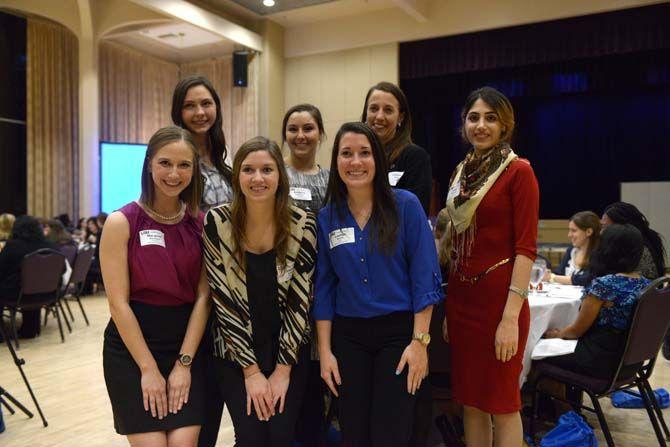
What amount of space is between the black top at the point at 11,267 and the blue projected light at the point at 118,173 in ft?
15.1

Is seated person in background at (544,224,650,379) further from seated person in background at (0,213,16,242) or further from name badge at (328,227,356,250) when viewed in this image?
seated person in background at (0,213,16,242)

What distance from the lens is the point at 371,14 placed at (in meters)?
8.91

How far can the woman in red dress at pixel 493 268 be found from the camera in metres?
1.93

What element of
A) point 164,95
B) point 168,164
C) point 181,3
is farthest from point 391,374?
point 164,95

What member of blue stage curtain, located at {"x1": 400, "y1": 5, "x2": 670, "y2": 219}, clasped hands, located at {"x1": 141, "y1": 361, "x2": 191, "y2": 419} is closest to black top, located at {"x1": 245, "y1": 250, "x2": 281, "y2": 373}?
clasped hands, located at {"x1": 141, "y1": 361, "x2": 191, "y2": 419}

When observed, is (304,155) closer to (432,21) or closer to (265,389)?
(265,389)

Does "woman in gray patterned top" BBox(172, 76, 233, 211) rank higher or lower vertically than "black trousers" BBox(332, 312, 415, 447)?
higher

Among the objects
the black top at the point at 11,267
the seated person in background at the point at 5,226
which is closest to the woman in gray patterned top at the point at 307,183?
the black top at the point at 11,267

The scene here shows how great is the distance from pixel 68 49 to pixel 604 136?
997 centimetres

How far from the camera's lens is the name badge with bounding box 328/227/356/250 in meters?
1.86

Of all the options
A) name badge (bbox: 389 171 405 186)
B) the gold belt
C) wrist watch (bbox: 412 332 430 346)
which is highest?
name badge (bbox: 389 171 405 186)

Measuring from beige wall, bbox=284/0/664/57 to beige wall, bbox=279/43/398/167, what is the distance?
15cm

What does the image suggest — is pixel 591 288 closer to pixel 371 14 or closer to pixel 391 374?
pixel 391 374

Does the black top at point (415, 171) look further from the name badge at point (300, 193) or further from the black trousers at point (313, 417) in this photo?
the black trousers at point (313, 417)
